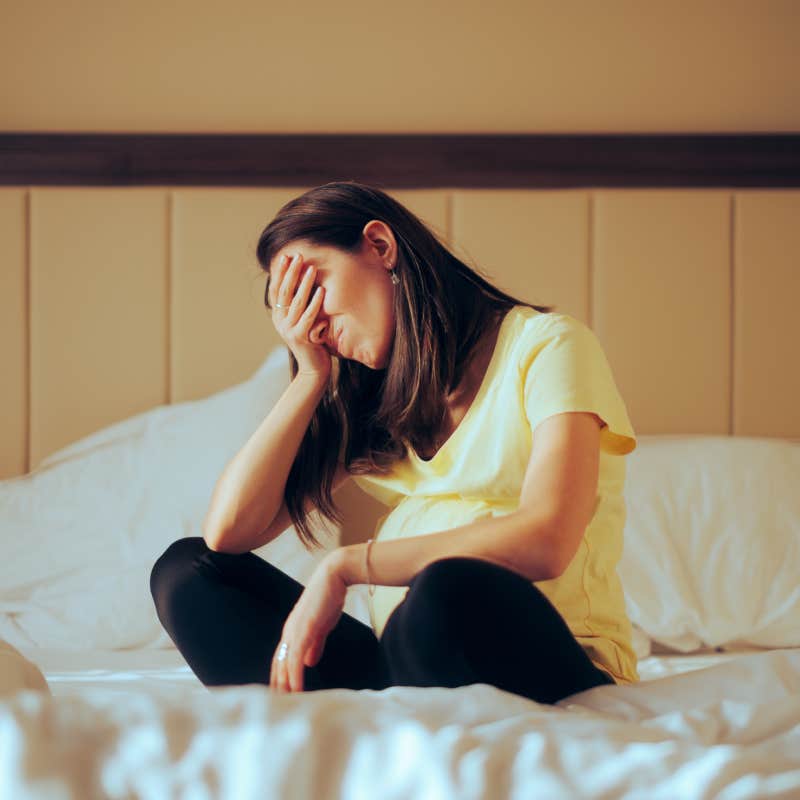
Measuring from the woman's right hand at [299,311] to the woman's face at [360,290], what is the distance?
1cm

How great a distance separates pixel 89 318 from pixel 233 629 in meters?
1.21

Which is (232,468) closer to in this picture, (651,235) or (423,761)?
(423,761)

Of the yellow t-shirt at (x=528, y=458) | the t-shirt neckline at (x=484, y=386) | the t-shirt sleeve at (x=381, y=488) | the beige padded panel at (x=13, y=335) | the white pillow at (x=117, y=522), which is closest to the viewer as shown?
the yellow t-shirt at (x=528, y=458)

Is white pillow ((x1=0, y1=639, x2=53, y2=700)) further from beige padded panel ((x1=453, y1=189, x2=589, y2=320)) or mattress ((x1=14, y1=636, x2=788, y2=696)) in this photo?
beige padded panel ((x1=453, y1=189, x2=589, y2=320))

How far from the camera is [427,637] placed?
928mm

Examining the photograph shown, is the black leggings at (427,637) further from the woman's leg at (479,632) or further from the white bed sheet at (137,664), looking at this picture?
the white bed sheet at (137,664)

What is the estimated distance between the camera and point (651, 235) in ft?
7.31

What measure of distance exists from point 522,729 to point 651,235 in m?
1.69

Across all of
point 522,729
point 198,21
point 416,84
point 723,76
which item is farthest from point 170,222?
point 522,729

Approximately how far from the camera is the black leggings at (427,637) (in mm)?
925

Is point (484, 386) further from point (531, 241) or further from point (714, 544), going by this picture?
point (531, 241)

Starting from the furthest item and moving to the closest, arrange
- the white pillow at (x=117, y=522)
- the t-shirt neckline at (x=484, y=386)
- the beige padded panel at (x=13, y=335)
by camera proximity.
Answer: the beige padded panel at (x=13, y=335), the white pillow at (x=117, y=522), the t-shirt neckline at (x=484, y=386)

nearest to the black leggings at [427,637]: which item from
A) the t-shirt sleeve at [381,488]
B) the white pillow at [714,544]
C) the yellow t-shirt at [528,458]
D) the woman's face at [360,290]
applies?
the yellow t-shirt at [528,458]

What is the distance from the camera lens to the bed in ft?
2.17
